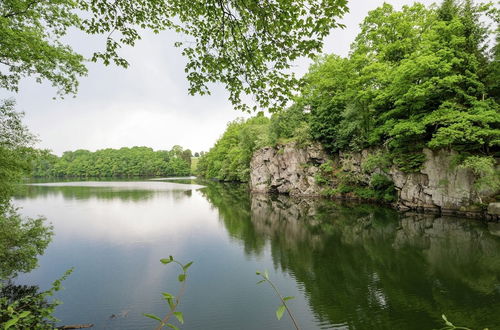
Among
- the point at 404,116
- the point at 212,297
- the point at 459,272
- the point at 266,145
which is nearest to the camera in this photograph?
the point at 212,297

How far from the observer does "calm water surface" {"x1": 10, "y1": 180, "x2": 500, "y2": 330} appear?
318 inches

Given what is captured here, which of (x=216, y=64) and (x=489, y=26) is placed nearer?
(x=216, y=64)

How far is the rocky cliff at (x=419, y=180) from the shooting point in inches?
723

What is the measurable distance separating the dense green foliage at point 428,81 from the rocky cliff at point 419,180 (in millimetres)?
1594

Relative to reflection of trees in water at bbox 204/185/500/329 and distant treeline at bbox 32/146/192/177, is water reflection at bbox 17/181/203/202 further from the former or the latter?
distant treeline at bbox 32/146/192/177

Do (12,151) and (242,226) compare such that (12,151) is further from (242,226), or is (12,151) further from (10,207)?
(242,226)

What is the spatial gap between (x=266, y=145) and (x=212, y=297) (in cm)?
3526

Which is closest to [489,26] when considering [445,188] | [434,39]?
[434,39]

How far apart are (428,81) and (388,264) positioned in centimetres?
1391

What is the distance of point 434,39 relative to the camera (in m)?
20.0

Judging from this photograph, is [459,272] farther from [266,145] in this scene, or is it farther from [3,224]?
[266,145]

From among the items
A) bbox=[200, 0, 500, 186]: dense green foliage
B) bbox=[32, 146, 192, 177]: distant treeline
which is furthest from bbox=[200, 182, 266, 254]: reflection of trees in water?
bbox=[32, 146, 192, 177]: distant treeline

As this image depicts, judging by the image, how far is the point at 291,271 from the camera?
38.0 feet

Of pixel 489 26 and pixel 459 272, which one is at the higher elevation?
pixel 489 26
